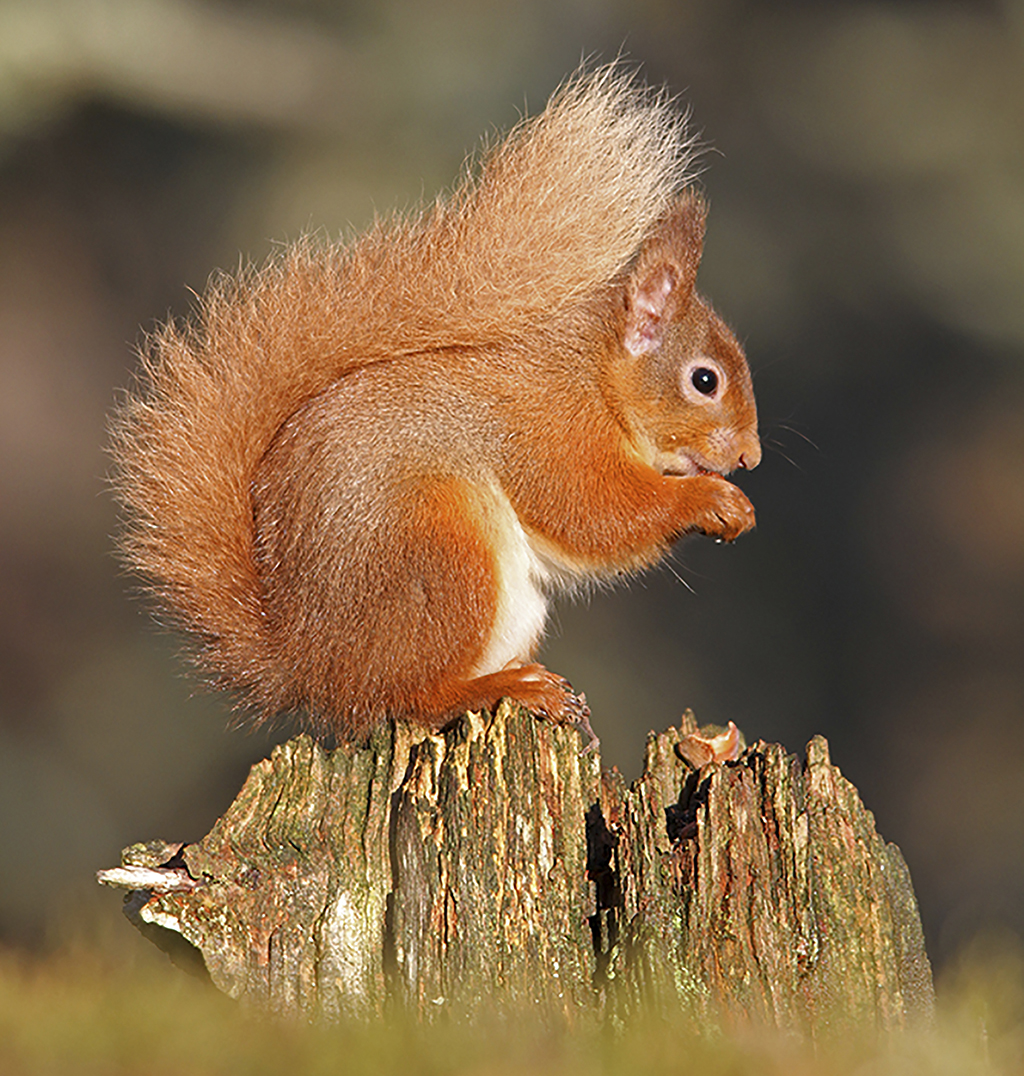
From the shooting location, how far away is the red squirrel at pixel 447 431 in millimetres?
2020

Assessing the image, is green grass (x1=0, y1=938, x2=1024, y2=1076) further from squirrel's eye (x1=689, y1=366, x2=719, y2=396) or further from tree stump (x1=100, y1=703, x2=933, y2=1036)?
squirrel's eye (x1=689, y1=366, x2=719, y2=396)

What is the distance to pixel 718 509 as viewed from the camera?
7.39 ft

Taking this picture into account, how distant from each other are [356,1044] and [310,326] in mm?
1204

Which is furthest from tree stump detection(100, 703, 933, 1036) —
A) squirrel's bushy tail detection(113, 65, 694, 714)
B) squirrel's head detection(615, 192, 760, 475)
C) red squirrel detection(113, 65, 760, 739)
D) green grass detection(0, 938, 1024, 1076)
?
squirrel's head detection(615, 192, 760, 475)

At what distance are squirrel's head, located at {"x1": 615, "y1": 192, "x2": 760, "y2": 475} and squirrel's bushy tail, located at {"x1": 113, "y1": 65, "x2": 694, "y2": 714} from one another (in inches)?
4.0

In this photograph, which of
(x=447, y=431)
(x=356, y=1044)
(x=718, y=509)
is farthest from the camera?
(x=718, y=509)

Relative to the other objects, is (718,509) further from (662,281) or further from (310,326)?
(310,326)

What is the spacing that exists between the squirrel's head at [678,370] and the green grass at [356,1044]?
1077 millimetres

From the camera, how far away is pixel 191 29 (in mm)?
3961

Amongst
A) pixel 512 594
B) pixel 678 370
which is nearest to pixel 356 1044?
pixel 512 594

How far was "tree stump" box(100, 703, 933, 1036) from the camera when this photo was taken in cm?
159

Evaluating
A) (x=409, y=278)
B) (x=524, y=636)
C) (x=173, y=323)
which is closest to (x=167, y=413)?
(x=173, y=323)

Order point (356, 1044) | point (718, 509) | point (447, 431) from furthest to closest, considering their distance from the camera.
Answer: point (718, 509), point (447, 431), point (356, 1044)

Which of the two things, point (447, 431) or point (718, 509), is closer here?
point (447, 431)
